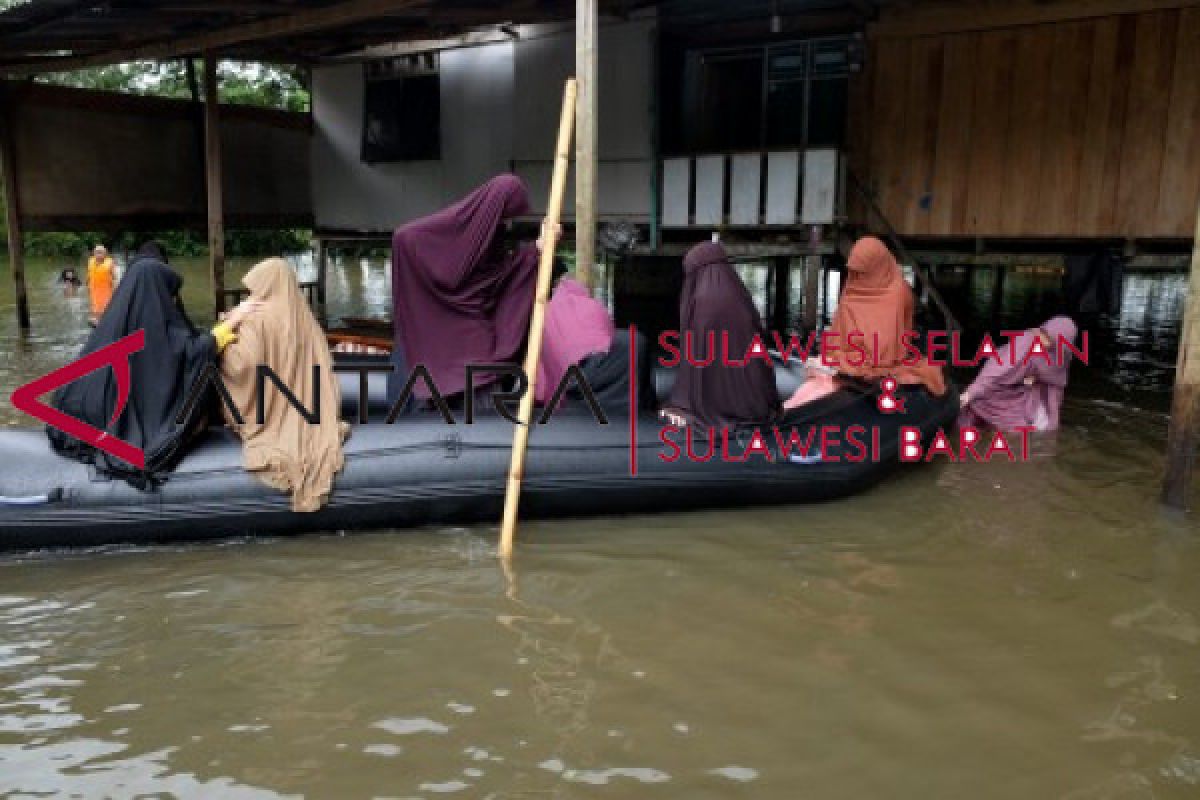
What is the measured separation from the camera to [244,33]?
9531mm

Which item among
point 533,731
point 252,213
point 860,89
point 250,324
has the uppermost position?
point 860,89

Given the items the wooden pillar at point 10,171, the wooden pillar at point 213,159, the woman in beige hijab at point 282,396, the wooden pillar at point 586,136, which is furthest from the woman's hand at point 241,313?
the wooden pillar at point 10,171

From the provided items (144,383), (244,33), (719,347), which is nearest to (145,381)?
(144,383)

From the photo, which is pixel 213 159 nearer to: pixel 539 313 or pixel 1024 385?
pixel 539 313

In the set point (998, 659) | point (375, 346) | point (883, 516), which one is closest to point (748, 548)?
point (883, 516)

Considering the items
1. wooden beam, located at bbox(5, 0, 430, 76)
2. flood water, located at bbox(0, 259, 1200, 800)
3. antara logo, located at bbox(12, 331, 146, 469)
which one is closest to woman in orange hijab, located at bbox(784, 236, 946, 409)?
flood water, located at bbox(0, 259, 1200, 800)

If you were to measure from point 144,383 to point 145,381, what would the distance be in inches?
0.5

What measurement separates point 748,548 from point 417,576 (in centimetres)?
173

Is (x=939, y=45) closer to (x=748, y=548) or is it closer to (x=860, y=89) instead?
(x=860, y=89)

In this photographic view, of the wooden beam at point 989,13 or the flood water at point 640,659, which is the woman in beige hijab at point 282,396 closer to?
the flood water at point 640,659

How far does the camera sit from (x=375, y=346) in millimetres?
8336

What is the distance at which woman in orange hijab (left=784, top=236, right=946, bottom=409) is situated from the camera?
6703 millimetres

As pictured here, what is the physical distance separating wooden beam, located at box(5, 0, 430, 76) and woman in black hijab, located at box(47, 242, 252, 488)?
160 inches

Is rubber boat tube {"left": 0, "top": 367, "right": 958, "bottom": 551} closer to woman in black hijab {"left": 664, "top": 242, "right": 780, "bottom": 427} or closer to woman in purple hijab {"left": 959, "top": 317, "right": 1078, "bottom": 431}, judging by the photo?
woman in black hijab {"left": 664, "top": 242, "right": 780, "bottom": 427}
